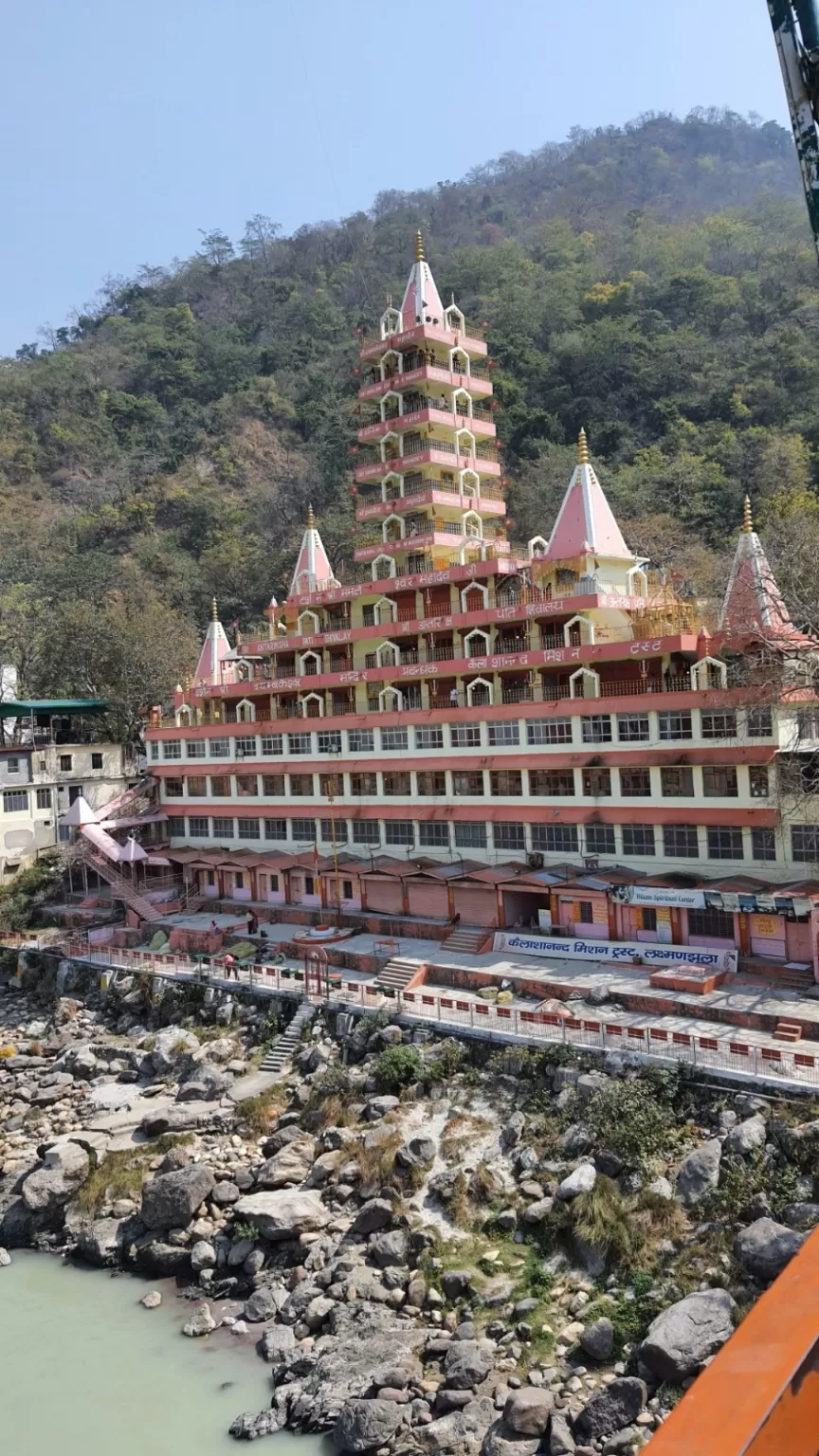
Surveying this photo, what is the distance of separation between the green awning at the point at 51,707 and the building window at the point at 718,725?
2977 cm

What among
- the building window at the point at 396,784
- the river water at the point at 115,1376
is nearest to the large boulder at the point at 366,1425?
the river water at the point at 115,1376

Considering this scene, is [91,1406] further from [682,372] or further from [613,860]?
[682,372]

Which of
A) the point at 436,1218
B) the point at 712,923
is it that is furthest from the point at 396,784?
the point at 436,1218

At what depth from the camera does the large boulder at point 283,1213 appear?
17.9 meters

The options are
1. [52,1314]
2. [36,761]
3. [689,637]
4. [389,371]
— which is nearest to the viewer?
[52,1314]

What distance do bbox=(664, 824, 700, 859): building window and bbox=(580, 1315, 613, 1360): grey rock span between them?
1399 cm

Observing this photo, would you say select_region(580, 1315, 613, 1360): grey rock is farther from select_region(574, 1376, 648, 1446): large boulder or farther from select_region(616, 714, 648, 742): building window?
select_region(616, 714, 648, 742): building window

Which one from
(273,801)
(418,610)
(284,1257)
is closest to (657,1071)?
(284,1257)

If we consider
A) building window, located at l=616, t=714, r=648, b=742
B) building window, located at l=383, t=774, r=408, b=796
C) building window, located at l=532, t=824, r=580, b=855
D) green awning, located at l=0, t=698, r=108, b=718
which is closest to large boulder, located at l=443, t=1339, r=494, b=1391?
building window, located at l=532, t=824, r=580, b=855

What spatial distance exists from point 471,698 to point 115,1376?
20727 millimetres

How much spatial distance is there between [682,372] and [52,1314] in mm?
61496

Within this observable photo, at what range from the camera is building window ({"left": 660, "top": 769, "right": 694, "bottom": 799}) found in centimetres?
2603

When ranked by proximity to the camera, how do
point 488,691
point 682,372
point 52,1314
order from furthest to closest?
point 682,372 → point 488,691 → point 52,1314

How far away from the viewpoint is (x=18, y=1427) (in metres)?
15.0
